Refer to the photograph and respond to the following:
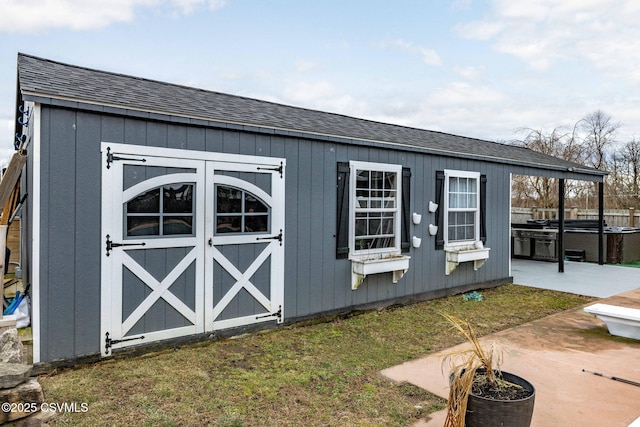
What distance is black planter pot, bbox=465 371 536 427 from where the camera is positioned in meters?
2.06

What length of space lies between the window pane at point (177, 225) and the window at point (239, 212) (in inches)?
11.4

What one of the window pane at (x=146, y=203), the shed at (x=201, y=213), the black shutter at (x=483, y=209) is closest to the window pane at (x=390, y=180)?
the shed at (x=201, y=213)

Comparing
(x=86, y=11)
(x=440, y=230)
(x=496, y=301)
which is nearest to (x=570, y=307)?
(x=496, y=301)

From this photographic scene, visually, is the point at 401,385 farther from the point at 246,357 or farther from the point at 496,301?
the point at 496,301

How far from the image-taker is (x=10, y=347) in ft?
9.78

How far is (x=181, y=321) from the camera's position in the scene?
13.1ft

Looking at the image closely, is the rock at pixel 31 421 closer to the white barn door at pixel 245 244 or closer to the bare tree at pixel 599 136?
the white barn door at pixel 245 244

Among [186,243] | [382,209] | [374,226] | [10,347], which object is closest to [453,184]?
[382,209]

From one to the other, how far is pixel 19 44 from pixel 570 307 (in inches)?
439

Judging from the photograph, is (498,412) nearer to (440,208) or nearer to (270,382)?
(270,382)

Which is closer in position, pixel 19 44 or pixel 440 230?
pixel 440 230

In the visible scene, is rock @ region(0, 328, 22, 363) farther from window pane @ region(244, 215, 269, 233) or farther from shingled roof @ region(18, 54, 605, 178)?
window pane @ region(244, 215, 269, 233)

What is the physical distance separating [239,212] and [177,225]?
2.16ft

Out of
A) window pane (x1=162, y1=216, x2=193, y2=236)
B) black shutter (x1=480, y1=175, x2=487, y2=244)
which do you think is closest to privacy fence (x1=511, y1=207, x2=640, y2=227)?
black shutter (x1=480, y1=175, x2=487, y2=244)
